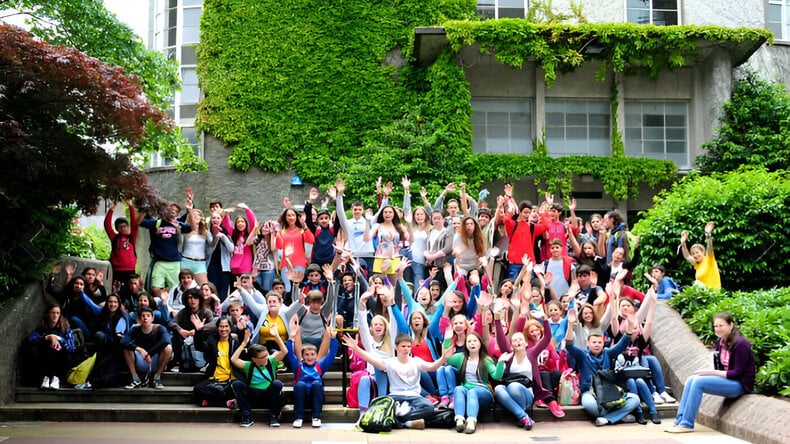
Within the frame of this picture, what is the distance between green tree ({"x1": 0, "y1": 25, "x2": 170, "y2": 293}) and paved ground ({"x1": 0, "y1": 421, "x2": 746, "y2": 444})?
2.72 meters

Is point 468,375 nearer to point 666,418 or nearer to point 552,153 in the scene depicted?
point 666,418

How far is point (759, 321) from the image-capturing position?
1059 cm

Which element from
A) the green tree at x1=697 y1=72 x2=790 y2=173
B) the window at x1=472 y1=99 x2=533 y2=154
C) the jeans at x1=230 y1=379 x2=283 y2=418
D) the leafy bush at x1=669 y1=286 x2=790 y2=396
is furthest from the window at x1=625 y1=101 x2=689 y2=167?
the jeans at x1=230 y1=379 x2=283 y2=418

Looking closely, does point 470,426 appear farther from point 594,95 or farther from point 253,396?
point 594,95

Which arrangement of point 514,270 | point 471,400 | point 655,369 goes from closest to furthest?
point 471,400
point 655,369
point 514,270

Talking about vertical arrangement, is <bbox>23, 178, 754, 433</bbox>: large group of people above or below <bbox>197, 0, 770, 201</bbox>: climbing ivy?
below

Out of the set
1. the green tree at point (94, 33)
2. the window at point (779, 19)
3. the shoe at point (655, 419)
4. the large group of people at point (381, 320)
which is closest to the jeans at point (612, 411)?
the large group of people at point (381, 320)

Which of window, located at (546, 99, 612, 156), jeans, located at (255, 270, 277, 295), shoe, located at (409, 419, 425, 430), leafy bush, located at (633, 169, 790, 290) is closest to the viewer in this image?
shoe, located at (409, 419, 425, 430)

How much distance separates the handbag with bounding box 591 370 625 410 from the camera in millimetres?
10297

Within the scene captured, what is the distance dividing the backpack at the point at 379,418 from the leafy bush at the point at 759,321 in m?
4.29

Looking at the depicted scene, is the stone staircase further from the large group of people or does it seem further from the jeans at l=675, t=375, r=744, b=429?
the jeans at l=675, t=375, r=744, b=429

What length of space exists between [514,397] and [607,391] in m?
1.20

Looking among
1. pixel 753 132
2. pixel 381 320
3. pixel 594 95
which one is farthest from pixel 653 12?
pixel 381 320

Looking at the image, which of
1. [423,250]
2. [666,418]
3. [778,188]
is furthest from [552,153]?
[666,418]
